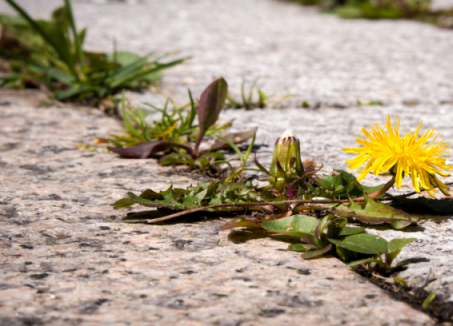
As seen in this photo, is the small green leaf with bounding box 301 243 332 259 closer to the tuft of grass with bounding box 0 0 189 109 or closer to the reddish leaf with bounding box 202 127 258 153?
the reddish leaf with bounding box 202 127 258 153

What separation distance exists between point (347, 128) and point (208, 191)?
2.81 ft

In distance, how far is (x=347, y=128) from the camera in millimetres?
1853

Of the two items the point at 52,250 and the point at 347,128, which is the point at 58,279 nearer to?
the point at 52,250

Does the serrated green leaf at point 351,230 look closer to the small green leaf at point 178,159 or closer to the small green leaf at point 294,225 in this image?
the small green leaf at point 294,225

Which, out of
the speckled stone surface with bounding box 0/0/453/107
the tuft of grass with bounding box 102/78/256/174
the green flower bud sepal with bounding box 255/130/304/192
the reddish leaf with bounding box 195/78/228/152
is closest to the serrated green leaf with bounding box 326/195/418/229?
the green flower bud sepal with bounding box 255/130/304/192

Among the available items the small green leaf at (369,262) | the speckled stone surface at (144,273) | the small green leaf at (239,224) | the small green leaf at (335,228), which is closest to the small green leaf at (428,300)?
the speckled stone surface at (144,273)

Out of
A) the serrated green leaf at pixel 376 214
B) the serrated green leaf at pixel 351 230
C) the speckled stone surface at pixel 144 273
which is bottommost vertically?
the speckled stone surface at pixel 144 273

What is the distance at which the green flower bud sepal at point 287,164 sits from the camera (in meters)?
1.18

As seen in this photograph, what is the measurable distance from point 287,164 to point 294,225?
183 mm

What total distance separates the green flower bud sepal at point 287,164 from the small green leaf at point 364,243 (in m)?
0.22

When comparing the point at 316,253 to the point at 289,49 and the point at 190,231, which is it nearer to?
the point at 190,231

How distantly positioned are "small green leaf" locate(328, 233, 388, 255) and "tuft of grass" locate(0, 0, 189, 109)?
134 cm

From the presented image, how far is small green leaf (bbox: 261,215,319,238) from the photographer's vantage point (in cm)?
105

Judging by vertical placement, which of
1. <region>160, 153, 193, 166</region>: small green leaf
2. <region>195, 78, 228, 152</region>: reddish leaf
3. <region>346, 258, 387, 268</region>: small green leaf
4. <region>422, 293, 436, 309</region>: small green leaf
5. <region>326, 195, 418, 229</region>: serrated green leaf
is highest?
<region>195, 78, 228, 152</region>: reddish leaf
